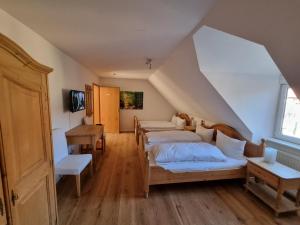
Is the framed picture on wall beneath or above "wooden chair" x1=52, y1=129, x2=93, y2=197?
above

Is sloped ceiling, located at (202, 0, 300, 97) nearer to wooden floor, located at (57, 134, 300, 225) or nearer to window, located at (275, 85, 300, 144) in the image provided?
window, located at (275, 85, 300, 144)

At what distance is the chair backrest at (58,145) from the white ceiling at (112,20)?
1424 mm

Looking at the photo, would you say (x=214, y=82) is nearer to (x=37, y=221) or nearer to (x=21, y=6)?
(x=21, y=6)

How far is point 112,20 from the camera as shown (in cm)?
171

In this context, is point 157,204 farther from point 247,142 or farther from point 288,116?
point 288,116

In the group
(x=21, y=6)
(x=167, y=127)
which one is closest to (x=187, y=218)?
(x=21, y=6)

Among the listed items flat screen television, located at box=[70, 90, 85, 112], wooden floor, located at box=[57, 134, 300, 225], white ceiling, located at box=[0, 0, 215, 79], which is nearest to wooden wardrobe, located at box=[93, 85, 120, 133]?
flat screen television, located at box=[70, 90, 85, 112]

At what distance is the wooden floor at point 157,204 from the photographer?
2037 millimetres

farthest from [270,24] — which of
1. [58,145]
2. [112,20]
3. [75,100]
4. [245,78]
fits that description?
[75,100]

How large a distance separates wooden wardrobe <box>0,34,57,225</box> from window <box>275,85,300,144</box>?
11.4 ft

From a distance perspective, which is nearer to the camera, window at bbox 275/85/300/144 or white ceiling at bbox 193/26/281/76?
white ceiling at bbox 193/26/281/76

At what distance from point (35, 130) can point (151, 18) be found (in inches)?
57.4

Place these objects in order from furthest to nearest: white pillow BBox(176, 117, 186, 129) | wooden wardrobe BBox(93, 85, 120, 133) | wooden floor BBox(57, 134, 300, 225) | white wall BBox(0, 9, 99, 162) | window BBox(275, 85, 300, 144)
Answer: wooden wardrobe BBox(93, 85, 120, 133) → white pillow BBox(176, 117, 186, 129) → window BBox(275, 85, 300, 144) → wooden floor BBox(57, 134, 300, 225) → white wall BBox(0, 9, 99, 162)

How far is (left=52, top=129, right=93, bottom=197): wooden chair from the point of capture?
7.80ft
